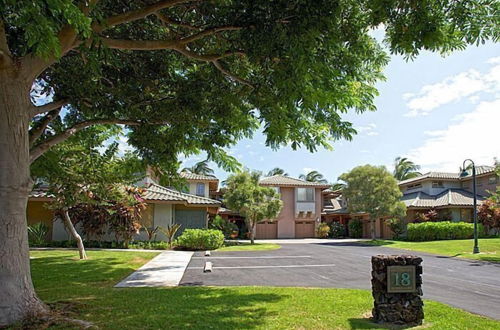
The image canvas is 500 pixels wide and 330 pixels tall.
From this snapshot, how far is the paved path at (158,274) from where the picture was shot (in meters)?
11.2

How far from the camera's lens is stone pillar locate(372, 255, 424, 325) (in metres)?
6.81

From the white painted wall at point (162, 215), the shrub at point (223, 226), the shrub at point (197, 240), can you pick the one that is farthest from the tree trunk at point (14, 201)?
the shrub at point (223, 226)

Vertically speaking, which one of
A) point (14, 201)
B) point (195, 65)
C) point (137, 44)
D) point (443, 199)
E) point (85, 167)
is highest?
point (195, 65)

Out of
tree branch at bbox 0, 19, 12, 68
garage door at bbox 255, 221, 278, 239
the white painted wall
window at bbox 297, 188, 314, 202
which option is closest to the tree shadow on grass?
tree branch at bbox 0, 19, 12, 68

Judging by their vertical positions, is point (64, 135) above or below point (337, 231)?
above

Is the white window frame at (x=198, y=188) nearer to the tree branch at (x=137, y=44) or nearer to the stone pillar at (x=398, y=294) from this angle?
the tree branch at (x=137, y=44)

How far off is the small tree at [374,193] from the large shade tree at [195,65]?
82.1 feet

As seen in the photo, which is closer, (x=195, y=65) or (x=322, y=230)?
(x=195, y=65)

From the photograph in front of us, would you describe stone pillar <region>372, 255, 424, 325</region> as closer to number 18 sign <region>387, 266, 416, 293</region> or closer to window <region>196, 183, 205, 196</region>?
number 18 sign <region>387, 266, 416, 293</region>

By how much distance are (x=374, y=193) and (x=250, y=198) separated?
11080mm

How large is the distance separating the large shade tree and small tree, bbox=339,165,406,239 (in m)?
25.0

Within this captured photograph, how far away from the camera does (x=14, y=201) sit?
6316 millimetres

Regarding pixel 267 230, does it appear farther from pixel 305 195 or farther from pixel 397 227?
pixel 397 227

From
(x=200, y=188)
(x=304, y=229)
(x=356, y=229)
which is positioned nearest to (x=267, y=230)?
(x=304, y=229)
